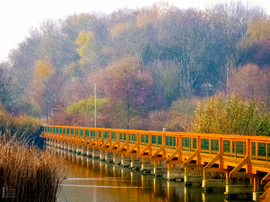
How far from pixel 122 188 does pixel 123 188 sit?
41 mm

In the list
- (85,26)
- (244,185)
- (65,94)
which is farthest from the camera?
(85,26)

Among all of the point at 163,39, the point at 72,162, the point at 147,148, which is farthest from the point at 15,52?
the point at 147,148

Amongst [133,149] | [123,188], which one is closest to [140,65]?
[133,149]

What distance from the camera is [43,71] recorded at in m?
72.0

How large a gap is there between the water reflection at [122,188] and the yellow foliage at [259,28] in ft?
112

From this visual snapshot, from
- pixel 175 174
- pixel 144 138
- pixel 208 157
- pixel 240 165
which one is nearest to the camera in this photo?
pixel 240 165

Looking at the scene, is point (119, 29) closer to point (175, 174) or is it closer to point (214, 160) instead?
point (175, 174)

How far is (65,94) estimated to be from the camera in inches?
2633

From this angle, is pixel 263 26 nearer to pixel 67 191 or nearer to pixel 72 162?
pixel 72 162

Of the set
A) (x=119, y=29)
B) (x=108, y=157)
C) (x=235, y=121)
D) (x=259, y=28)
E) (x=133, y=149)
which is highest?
(x=119, y=29)

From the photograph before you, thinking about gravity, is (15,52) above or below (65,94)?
above

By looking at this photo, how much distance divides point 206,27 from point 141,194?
46.9 m

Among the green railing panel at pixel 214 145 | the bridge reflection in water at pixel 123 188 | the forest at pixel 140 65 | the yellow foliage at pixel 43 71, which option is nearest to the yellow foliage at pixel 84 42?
the forest at pixel 140 65

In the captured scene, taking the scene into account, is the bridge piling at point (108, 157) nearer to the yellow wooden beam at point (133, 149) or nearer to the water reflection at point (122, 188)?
the water reflection at point (122, 188)
